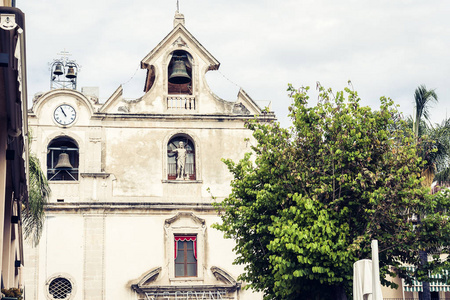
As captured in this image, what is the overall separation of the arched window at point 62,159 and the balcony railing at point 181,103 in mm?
4731

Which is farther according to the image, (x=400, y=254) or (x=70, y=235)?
(x=70, y=235)

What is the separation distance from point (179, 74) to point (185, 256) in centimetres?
827

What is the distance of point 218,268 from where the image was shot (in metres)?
33.8

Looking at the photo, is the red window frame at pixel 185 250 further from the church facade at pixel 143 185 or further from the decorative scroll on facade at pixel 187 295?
the decorative scroll on facade at pixel 187 295

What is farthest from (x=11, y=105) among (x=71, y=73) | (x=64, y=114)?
(x=71, y=73)

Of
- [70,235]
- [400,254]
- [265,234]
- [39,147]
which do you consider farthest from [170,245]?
[400,254]

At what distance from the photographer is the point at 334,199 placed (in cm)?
2344

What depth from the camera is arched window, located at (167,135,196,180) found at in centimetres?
3509

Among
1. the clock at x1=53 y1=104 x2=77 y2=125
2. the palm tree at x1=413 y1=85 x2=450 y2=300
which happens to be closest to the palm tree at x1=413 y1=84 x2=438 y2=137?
the palm tree at x1=413 y1=85 x2=450 y2=300

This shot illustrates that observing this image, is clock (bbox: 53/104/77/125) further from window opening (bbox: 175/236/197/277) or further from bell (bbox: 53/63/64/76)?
window opening (bbox: 175/236/197/277)

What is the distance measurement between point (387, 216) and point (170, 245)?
1282cm

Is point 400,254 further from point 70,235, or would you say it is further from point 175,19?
point 175,19

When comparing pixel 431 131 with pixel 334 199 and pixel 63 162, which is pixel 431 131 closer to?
pixel 334 199

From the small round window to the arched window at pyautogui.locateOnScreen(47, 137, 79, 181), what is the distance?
4521 millimetres
